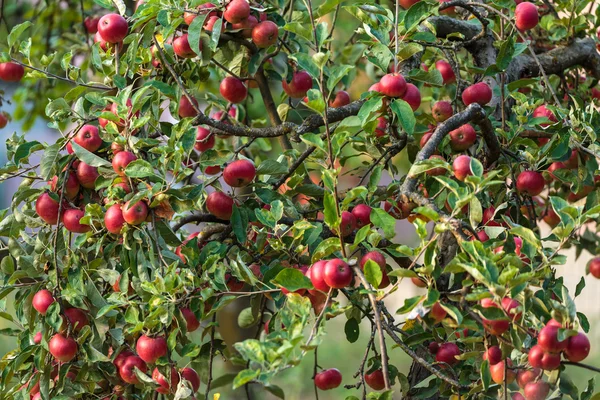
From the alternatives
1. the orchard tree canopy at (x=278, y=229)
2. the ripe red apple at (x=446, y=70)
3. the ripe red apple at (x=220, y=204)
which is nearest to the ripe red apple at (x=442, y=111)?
the orchard tree canopy at (x=278, y=229)

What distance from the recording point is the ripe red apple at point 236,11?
1.43 m

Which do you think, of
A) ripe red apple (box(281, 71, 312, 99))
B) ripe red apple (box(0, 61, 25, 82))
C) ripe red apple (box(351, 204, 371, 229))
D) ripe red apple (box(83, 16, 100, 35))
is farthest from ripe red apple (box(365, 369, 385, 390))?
ripe red apple (box(83, 16, 100, 35))

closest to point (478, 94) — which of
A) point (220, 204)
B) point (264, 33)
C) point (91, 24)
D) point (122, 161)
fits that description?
point (264, 33)

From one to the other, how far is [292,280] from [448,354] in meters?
0.41

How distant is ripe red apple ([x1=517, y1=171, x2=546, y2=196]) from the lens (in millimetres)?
1483

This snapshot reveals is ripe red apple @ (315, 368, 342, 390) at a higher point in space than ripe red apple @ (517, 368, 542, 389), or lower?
lower

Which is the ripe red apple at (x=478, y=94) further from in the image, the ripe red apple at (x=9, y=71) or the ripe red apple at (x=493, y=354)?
the ripe red apple at (x=9, y=71)

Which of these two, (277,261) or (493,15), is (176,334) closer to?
(277,261)

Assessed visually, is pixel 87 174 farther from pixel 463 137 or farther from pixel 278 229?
pixel 463 137

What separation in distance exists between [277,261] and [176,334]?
A: 213mm

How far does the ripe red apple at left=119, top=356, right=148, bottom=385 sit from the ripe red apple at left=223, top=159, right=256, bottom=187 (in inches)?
14.2

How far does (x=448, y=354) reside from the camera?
1386mm

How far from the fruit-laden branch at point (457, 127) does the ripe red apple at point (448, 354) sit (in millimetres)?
326

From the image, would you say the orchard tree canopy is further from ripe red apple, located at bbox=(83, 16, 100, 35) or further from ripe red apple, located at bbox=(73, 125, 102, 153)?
ripe red apple, located at bbox=(83, 16, 100, 35)
